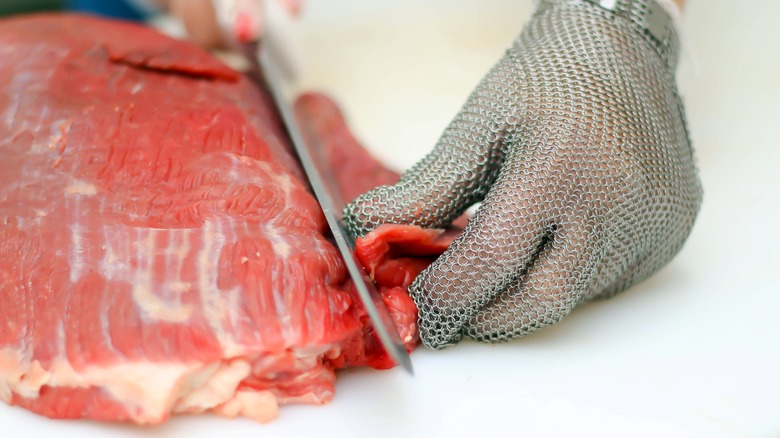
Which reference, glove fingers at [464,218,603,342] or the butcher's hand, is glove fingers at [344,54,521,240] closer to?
the butcher's hand

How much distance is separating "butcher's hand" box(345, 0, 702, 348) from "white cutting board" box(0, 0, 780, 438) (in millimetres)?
89

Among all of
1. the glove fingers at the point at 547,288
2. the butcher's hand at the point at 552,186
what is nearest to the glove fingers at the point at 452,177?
the butcher's hand at the point at 552,186

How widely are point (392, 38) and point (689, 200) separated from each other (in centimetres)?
175

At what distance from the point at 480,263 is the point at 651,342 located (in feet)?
1.39

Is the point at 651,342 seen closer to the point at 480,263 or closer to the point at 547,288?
the point at 547,288

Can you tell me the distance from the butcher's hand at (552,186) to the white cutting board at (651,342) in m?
0.09

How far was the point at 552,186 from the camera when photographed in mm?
1206

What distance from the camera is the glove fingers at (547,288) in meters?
1.21

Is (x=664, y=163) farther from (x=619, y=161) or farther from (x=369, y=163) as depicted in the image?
(x=369, y=163)

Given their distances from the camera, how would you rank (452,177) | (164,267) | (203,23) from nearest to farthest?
1. (164,267)
2. (452,177)
3. (203,23)

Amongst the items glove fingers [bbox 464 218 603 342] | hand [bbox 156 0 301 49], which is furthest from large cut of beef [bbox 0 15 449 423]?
hand [bbox 156 0 301 49]

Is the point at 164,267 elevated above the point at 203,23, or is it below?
above

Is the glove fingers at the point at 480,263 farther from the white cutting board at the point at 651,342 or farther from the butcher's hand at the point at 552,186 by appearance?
the white cutting board at the point at 651,342

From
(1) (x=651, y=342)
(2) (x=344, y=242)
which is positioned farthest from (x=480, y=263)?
(1) (x=651, y=342)
